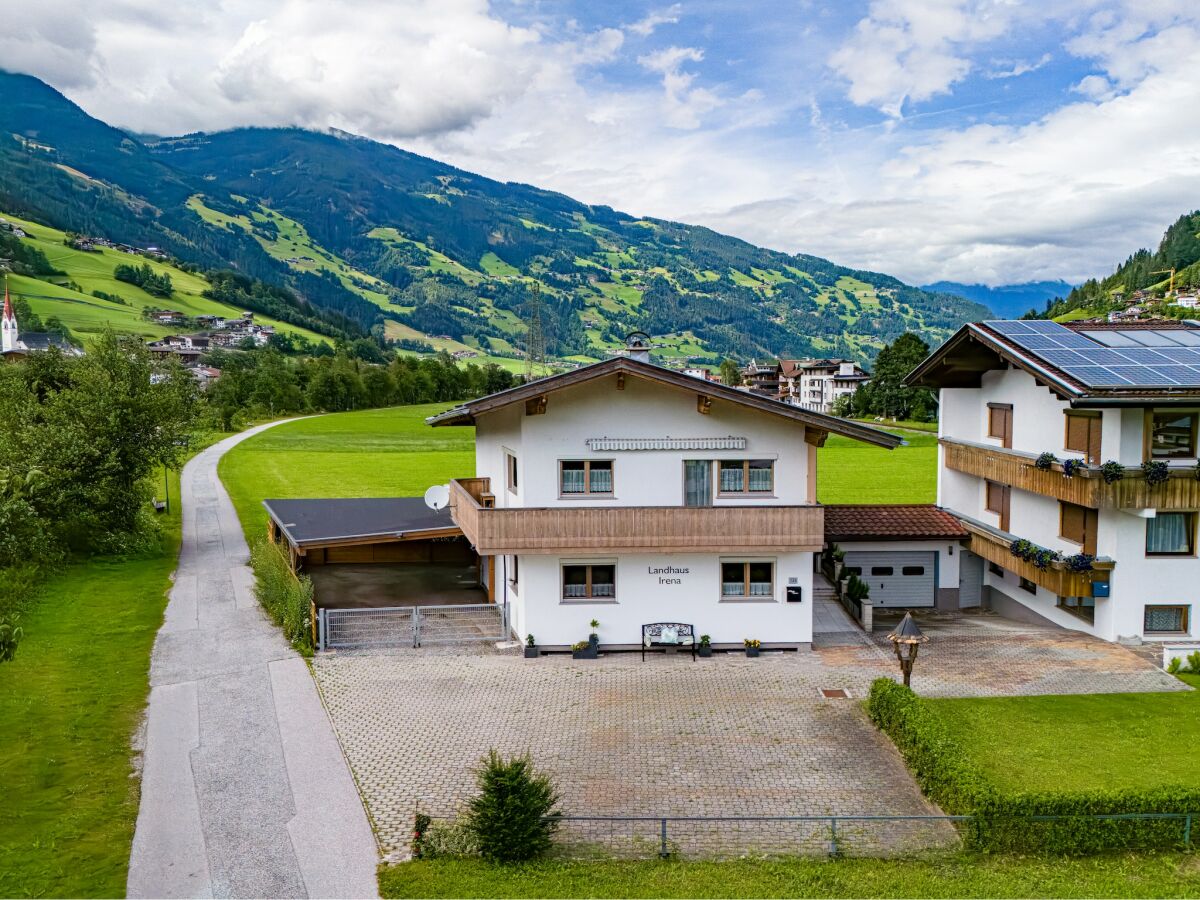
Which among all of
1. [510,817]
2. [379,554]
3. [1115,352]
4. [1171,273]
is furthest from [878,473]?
[1171,273]

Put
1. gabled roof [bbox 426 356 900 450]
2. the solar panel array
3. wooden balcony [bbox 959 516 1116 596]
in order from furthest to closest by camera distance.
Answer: wooden balcony [bbox 959 516 1116 596] < the solar panel array < gabled roof [bbox 426 356 900 450]

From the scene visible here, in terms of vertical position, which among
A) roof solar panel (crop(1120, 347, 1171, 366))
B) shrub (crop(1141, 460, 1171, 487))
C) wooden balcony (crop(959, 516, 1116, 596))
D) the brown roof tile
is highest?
roof solar panel (crop(1120, 347, 1171, 366))

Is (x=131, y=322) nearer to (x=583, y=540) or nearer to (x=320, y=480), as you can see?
(x=320, y=480)

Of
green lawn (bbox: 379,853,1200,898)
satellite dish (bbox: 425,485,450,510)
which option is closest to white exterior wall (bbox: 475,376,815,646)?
satellite dish (bbox: 425,485,450,510)

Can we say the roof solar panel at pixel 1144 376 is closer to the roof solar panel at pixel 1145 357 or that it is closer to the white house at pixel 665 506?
the roof solar panel at pixel 1145 357

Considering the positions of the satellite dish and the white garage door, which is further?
the white garage door

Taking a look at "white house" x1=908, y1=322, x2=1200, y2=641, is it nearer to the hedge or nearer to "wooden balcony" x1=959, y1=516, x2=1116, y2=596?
"wooden balcony" x1=959, y1=516, x2=1116, y2=596

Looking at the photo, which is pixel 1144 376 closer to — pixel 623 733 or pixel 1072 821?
pixel 1072 821
